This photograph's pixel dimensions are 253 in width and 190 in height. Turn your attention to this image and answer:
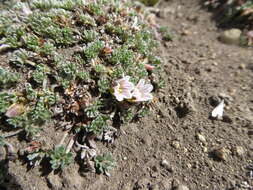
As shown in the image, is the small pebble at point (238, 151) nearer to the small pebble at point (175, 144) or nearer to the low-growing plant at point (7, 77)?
the small pebble at point (175, 144)

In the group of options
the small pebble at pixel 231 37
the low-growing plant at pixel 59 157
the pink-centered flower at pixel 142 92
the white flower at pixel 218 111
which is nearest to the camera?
the low-growing plant at pixel 59 157

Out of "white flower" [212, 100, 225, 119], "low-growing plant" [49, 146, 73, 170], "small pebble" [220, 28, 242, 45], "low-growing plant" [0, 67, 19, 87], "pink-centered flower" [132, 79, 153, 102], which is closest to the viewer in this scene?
"low-growing plant" [49, 146, 73, 170]

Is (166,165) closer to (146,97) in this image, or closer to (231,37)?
(146,97)

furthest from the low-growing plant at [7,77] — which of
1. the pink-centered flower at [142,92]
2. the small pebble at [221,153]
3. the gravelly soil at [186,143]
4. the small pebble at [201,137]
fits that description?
the small pebble at [221,153]

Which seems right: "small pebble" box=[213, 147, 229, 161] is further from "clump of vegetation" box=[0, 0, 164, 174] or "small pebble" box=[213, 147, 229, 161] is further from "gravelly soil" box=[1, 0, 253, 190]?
"clump of vegetation" box=[0, 0, 164, 174]

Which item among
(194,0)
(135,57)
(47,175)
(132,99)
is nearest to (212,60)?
(135,57)

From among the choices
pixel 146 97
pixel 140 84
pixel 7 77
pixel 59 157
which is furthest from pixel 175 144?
pixel 7 77

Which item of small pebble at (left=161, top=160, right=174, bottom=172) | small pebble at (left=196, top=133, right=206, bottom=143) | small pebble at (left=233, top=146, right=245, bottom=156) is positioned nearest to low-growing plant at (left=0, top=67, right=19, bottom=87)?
small pebble at (left=161, top=160, right=174, bottom=172)

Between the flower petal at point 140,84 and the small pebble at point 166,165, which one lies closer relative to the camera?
the small pebble at point 166,165

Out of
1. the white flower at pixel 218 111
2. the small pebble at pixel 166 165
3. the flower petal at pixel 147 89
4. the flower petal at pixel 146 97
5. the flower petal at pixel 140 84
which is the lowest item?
the small pebble at pixel 166 165
